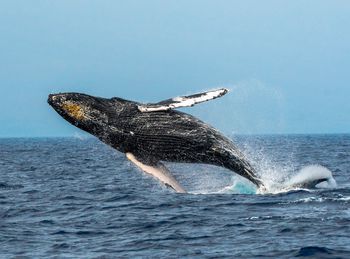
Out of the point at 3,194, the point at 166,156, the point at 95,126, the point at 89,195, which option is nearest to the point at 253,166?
the point at 166,156

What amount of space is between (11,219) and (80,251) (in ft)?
15.9

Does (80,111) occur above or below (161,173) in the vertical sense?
above

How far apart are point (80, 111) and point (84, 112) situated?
0.08 meters

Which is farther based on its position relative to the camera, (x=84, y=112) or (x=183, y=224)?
(x=183, y=224)

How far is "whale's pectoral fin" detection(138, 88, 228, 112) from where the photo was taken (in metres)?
13.1

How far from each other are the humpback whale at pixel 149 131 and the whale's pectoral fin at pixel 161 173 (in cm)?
2

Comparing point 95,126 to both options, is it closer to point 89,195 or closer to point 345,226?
point 345,226

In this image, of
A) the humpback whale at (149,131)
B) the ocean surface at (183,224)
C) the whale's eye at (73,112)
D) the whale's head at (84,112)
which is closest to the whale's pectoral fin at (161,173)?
the humpback whale at (149,131)

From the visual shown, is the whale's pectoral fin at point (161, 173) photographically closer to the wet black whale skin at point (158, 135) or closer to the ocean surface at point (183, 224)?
the wet black whale skin at point (158, 135)

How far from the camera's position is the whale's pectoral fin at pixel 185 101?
13117 millimetres

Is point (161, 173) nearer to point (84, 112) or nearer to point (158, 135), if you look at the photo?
point (158, 135)

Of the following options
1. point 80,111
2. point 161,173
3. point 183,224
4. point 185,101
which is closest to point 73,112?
point 80,111

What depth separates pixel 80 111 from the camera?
1402 cm

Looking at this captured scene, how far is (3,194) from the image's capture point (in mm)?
23531
